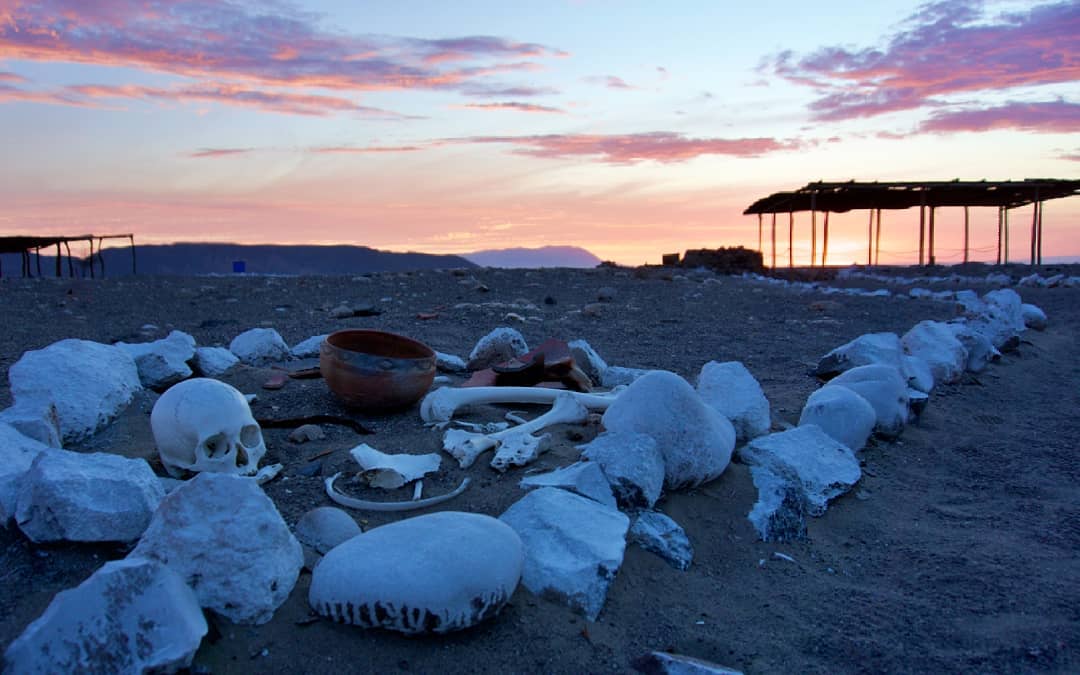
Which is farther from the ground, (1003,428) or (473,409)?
(473,409)

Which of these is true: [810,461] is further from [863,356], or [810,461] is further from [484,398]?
[863,356]

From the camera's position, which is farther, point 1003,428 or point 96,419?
point 1003,428

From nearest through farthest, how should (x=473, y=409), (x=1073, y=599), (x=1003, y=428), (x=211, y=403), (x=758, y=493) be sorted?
(x=1073, y=599) → (x=211, y=403) → (x=758, y=493) → (x=473, y=409) → (x=1003, y=428)

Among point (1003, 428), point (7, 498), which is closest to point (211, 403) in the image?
point (7, 498)

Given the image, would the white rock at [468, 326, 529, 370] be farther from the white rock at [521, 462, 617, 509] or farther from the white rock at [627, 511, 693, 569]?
the white rock at [627, 511, 693, 569]

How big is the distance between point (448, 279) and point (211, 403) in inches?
394

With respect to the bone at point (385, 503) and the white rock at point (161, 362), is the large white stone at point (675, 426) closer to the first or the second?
the bone at point (385, 503)

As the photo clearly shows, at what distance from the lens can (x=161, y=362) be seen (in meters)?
4.66

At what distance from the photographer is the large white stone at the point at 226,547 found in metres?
2.21

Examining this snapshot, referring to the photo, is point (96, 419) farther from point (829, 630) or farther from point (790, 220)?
point (790, 220)

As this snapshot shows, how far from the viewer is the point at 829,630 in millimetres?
2648

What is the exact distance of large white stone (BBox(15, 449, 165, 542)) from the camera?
240cm

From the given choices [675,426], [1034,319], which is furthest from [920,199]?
[675,426]

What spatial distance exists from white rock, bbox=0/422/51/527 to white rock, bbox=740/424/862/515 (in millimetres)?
2981
